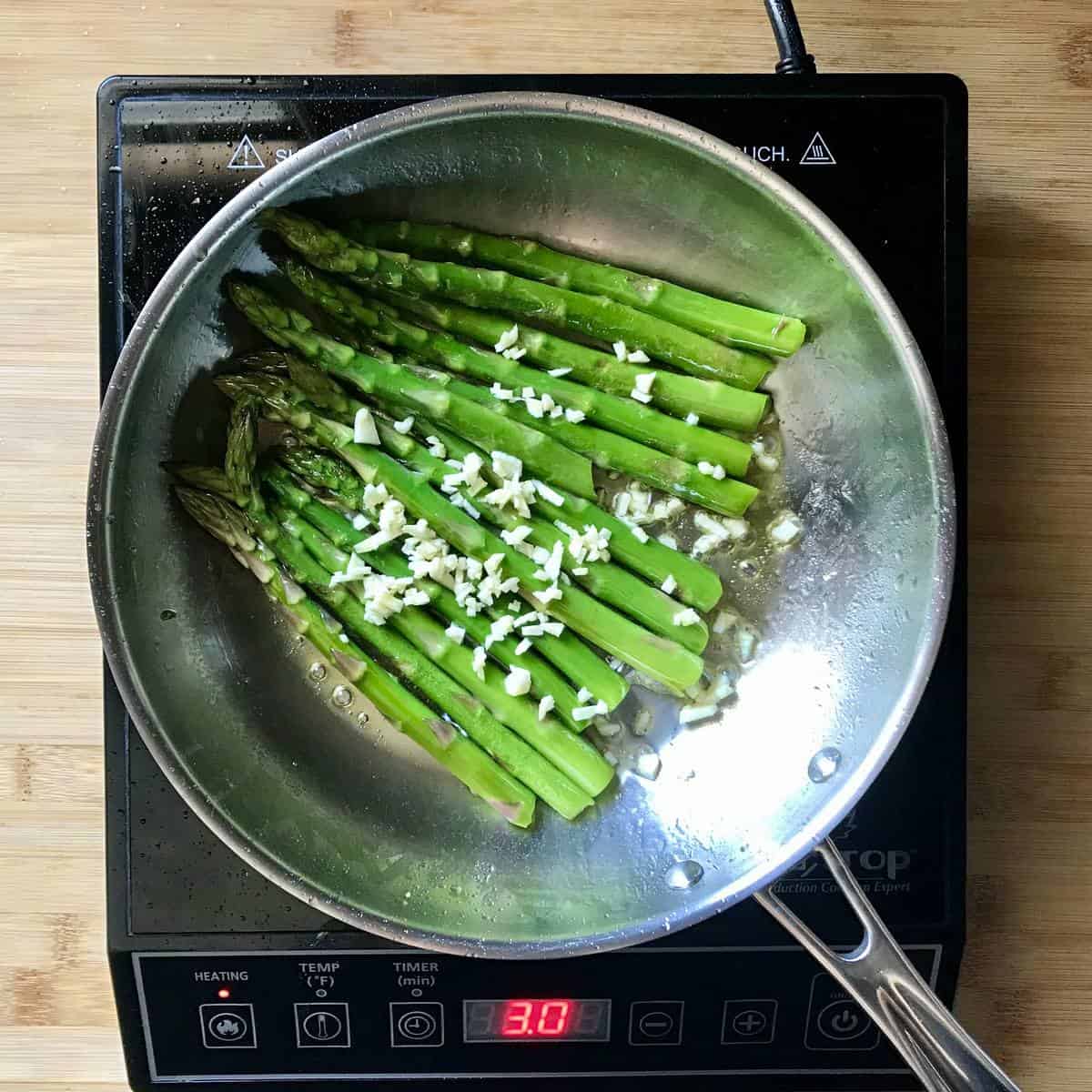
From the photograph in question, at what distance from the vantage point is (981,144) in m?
1.04

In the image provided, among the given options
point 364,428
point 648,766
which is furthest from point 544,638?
point 364,428

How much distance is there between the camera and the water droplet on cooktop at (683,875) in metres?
0.92

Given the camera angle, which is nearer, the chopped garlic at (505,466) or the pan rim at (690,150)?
the pan rim at (690,150)

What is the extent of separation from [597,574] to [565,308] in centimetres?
26

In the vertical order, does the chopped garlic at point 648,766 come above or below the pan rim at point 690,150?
below

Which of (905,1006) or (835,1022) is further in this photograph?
(835,1022)

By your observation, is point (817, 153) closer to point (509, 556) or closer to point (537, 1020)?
point (509, 556)

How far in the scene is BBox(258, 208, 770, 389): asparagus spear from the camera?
0.98 metres

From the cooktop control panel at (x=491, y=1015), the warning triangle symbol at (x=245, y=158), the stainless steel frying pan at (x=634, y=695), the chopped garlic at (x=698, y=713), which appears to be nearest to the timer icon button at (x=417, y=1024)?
the cooktop control panel at (x=491, y=1015)

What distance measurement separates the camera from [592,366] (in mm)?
1009

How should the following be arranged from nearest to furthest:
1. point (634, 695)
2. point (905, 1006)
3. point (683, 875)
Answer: point (905, 1006) < point (683, 875) < point (634, 695)

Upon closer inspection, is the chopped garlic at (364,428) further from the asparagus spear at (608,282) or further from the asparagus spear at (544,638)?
the asparagus spear at (608,282)

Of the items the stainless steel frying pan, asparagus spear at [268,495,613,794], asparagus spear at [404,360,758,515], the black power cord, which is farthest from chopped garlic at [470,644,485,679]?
the black power cord

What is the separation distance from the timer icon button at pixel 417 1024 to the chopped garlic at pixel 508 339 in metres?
0.61
